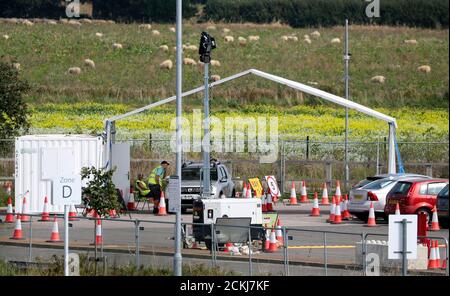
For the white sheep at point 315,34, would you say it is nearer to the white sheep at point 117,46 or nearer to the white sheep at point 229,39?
the white sheep at point 229,39

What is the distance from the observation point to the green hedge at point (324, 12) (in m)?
73.1

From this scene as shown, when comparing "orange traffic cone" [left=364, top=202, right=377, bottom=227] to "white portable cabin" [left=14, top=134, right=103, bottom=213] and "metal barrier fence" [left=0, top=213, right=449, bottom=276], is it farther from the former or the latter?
"white portable cabin" [left=14, top=134, right=103, bottom=213]

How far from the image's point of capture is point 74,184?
78.1ft

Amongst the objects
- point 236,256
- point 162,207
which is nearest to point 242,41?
point 162,207

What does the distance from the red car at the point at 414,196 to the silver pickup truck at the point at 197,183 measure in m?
5.54

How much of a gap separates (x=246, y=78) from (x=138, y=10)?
19743 mm

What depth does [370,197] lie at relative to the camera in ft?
116

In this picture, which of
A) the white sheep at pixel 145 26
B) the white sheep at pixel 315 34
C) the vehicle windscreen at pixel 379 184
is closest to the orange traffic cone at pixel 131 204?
the vehicle windscreen at pixel 379 184

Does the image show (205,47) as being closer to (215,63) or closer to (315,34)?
(215,63)

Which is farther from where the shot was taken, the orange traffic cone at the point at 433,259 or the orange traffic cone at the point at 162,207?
the orange traffic cone at the point at 162,207

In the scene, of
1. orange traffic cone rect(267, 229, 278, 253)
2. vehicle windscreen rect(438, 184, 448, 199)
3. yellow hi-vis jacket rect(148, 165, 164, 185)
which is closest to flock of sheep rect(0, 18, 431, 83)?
yellow hi-vis jacket rect(148, 165, 164, 185)

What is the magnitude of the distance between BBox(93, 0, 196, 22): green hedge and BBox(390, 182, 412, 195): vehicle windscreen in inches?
2437

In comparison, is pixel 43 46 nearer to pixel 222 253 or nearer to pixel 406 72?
pixel 406 72
